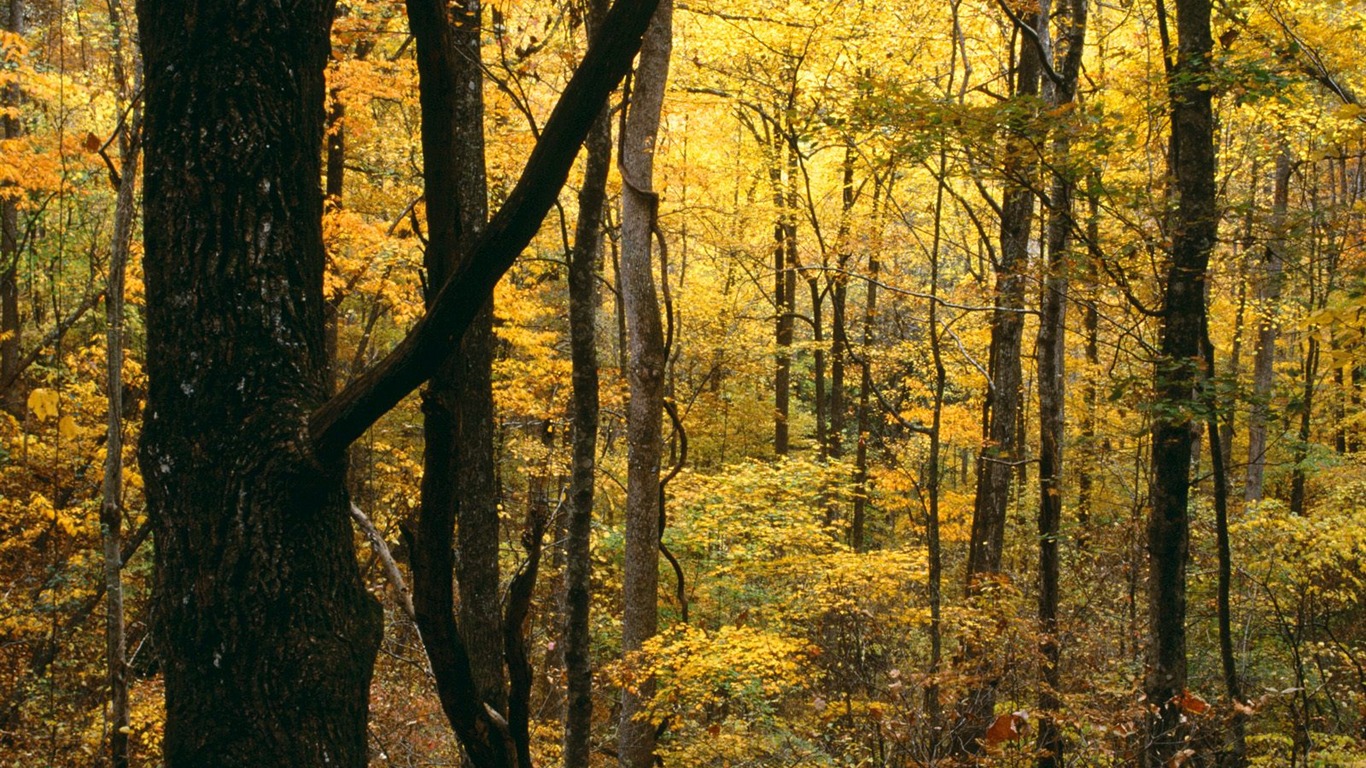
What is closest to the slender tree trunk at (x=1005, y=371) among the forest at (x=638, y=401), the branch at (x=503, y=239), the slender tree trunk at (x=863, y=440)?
the forest at (x=638, y=401)

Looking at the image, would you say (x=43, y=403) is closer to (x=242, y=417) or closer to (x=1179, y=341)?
(x=242, y=417)

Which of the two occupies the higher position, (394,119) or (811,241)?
(394,119)

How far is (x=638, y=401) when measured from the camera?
7.12 m

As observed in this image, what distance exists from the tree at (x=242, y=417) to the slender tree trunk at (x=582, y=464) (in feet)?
10.6

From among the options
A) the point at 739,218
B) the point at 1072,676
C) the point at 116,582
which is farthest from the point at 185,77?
the point at 739,218

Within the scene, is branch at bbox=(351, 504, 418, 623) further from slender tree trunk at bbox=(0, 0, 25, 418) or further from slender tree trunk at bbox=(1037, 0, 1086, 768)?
slender tree trunk at bbox=(0, 0, 25, 418)

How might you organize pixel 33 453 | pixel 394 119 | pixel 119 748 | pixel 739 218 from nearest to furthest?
1. pixel 119 748
2. pixel 33 453
3. pixel 394 119
4. pixel 739 218

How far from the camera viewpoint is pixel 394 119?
14750 mm

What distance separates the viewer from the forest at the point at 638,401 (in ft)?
5.47

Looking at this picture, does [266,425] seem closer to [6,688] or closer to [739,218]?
[6,688]

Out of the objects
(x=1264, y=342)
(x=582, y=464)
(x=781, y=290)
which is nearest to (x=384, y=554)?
(x=582, y=464)

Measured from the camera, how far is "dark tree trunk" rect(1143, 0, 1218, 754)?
4.98m

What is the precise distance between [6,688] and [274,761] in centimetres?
1035

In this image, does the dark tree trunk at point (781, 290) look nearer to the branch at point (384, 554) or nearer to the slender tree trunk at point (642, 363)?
the slender tree trunk at point (642, 363)
